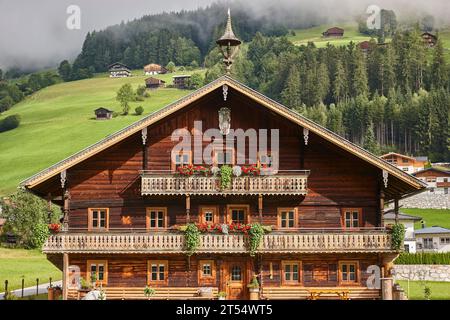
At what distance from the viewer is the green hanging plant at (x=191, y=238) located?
30422 mm

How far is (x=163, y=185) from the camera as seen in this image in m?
31.2

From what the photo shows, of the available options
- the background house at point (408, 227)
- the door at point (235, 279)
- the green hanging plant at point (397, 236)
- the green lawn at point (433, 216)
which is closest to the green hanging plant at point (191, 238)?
the door at point (235, 279)

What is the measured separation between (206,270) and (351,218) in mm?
7590

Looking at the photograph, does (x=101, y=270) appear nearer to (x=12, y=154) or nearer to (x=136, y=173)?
(x=136, y=173)

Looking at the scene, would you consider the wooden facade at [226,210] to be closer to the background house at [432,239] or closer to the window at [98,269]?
the window at [98,269]

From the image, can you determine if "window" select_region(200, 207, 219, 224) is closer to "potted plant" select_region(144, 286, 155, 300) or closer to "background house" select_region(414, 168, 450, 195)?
"potted plant" select_region(144, 286, 155, 300)

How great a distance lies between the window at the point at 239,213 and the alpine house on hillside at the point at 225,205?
0.05 m

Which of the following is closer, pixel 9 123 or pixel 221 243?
pixel 221 243

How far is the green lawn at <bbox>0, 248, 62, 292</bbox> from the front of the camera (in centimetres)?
5545

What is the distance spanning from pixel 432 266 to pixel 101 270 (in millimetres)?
37375

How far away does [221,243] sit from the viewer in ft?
100


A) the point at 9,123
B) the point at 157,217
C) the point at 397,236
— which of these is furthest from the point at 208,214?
the point at 9,123

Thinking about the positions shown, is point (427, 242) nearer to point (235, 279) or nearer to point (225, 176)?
point (235, 279)
